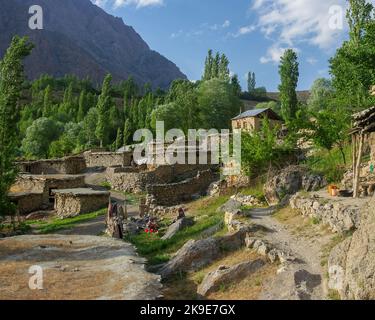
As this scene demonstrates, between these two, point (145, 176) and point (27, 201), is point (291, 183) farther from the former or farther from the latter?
point (27, 201)

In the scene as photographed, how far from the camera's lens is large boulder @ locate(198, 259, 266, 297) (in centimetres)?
1284

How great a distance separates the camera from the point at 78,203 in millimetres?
33188

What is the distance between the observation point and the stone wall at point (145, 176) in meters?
38.6

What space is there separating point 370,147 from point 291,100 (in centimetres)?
3300

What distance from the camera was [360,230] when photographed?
1044cm

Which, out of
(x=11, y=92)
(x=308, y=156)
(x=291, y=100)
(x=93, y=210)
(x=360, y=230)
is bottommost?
(x=93, y=210)

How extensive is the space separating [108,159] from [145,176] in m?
14.1

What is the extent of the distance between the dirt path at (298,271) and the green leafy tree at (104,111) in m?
54.9

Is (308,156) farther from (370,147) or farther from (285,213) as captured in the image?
(285,213)

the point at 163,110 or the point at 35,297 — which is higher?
the point at 163,110

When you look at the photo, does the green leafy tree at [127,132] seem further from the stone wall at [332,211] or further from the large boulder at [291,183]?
the stone wall at [332,211]

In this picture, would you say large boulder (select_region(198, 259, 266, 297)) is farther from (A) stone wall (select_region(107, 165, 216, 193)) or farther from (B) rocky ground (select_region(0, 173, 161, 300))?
(A) stone wall (select_region(107, 165, 216, 193))

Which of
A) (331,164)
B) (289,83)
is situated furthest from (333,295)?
(289,83)
